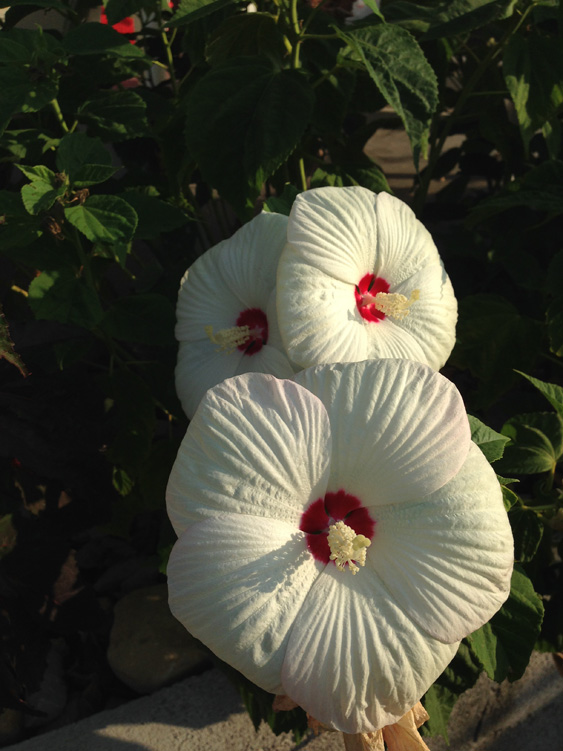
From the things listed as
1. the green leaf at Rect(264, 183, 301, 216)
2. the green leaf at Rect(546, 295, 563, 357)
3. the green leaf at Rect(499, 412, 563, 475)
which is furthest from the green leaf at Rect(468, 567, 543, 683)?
the green leaf at Rect(264, 183, 301, 216)

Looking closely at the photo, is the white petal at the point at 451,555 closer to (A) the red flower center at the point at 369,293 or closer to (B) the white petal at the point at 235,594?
(B) the white petal at the point at 235,594

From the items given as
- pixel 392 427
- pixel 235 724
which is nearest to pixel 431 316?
pixel 392 427

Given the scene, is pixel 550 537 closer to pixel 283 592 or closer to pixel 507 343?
pixel 507 343

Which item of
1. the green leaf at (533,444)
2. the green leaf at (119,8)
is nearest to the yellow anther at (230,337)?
the green leaf at (533,444)

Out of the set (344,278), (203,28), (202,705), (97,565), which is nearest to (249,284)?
(344,278)

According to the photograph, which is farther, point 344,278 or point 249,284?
point 249,284
